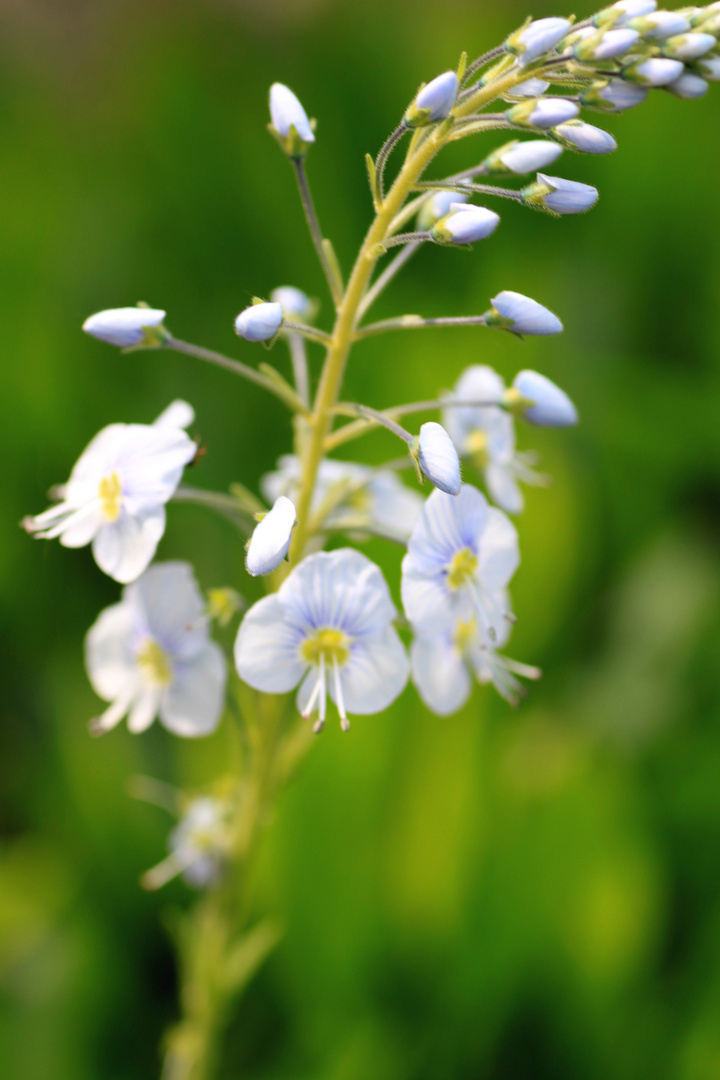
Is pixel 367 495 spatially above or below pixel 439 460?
below

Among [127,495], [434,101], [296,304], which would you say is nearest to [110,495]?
[127,495]

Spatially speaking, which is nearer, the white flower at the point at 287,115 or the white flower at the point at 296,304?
the white flower at the point at 287,115

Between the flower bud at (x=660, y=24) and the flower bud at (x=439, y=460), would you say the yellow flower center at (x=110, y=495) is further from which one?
the flower bud at (x=660, y=24)

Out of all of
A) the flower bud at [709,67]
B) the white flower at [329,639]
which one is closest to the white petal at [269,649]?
the white flower at [329,639]

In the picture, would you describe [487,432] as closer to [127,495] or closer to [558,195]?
[558,195]

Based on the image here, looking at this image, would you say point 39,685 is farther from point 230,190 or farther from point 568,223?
point 568,223
